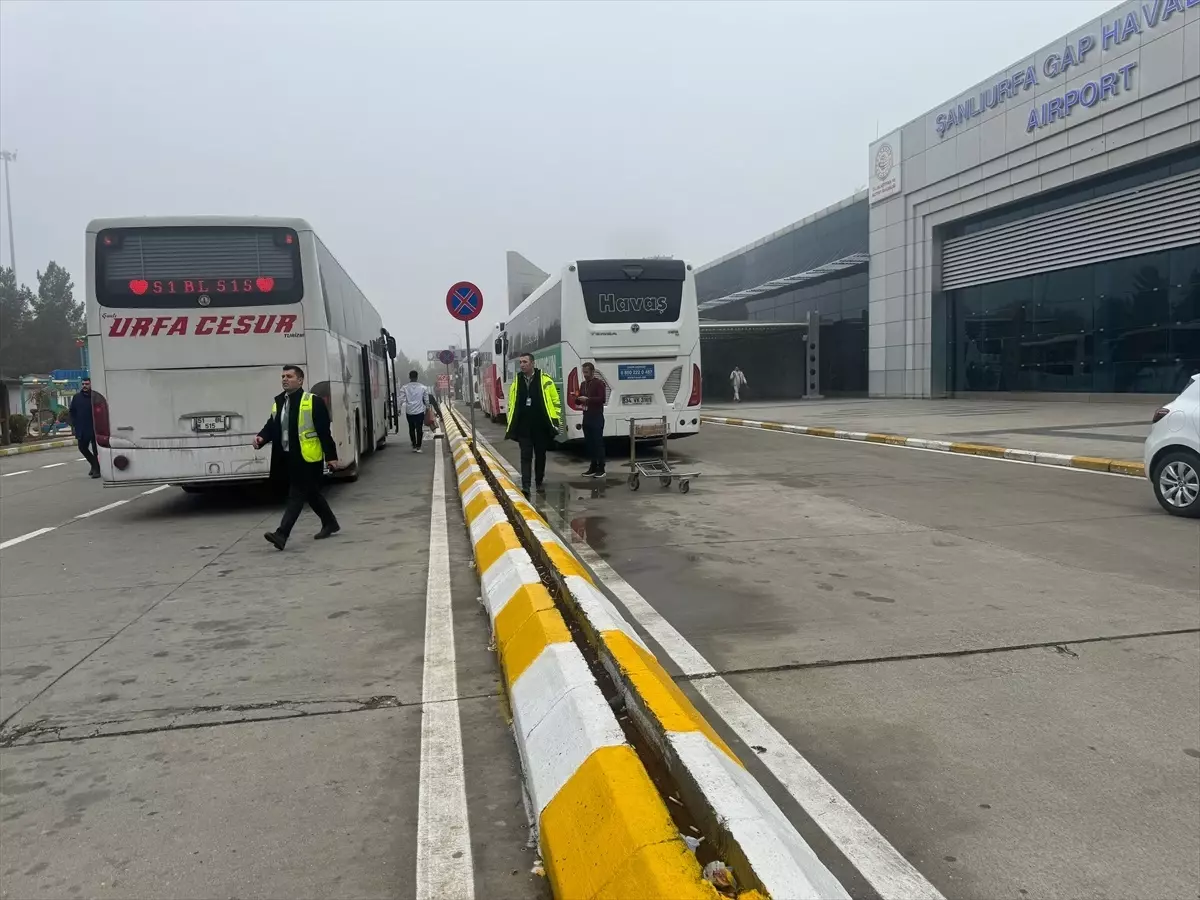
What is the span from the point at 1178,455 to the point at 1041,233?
21.9 meters

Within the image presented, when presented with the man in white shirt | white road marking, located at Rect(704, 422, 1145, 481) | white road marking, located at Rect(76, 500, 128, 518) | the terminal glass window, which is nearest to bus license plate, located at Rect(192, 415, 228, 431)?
white road marking, located at Rect(76, 500, 128, 518)

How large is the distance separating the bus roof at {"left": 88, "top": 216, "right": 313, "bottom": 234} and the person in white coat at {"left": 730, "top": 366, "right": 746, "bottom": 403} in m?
29.7

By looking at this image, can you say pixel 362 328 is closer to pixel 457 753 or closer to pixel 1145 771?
pixel 457 753

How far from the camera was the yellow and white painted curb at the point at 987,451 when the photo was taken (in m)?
11.5

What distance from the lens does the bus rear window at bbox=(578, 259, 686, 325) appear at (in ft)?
45.9

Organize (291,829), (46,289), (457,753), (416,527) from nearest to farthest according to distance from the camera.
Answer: (291,829), (457,753), (416,527), (46,289)

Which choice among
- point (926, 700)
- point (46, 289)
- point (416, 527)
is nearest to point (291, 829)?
point (926, 700)

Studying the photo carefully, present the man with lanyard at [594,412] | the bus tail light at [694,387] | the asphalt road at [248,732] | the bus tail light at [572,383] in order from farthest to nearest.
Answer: the bus tail light at [694,387]
the bus tail light at [572,383]
the man with lanyard at [594,412]
the asphalt road at [248,732]

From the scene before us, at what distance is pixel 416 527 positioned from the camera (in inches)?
352

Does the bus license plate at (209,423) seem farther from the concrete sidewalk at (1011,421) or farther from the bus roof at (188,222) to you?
the concrete sidewalk at (1011,421)

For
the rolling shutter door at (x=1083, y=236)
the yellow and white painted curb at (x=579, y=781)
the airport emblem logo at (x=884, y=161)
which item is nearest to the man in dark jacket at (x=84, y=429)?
the yellow and white painted curb at (x=579, y=781)

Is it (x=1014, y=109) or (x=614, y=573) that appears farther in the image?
(x=1014, y=109)

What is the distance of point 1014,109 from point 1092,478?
20932mm

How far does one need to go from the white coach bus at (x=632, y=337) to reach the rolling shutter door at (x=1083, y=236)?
16873mm
